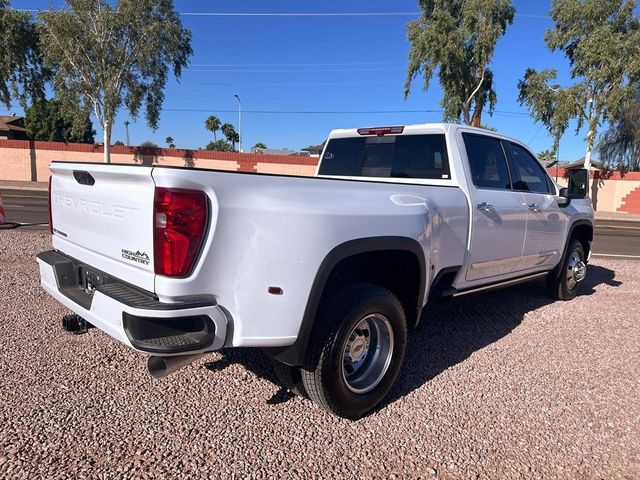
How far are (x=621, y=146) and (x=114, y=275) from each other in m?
35.7

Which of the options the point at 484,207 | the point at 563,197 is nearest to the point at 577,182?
the point at 563,197

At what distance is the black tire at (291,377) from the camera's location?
9.45 feet

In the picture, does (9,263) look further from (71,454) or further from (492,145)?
(492,145)

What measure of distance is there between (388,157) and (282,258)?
7.90ft

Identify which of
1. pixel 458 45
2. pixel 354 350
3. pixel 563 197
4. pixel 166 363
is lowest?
pixel 354 350

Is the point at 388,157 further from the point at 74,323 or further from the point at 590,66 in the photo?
the point at 590,66

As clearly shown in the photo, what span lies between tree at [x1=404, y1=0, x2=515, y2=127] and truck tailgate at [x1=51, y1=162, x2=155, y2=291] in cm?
2442

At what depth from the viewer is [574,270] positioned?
5855 mm

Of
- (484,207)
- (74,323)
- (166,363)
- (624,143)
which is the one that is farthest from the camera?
(624,143)

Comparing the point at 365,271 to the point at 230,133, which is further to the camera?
the point at 230,133

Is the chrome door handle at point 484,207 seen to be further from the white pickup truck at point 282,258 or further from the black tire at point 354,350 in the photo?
the black tire at point 354,350

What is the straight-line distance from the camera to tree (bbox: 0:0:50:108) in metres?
24.7

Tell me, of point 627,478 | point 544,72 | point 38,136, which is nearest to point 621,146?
point 544,72

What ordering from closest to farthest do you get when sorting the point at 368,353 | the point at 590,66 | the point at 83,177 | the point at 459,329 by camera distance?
the point at 83,177 → the point at 368,353 → the point at 459,329 → the point at 590,66
